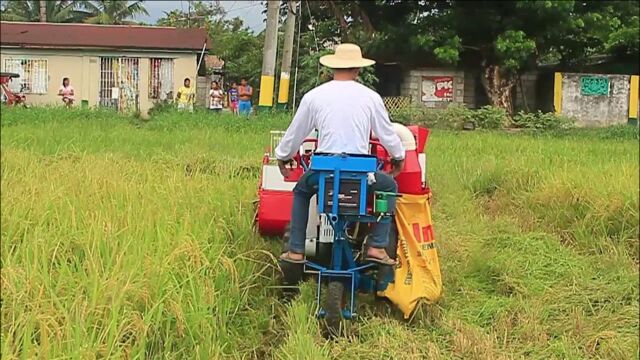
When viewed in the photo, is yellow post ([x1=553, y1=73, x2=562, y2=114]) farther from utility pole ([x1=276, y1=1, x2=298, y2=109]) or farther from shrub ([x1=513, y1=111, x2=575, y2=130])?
utility pole ([x1=276, y1=1, x2=298, y2=109])

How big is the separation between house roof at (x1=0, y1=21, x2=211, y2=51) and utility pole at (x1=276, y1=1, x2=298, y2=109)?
8.76m

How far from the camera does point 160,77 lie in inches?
154

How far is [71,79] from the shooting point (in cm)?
336

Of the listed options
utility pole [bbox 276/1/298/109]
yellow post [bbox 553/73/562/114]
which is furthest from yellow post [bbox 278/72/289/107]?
yellow post [bbox 553/73/562/114]

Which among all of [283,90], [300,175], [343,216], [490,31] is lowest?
[343,216]

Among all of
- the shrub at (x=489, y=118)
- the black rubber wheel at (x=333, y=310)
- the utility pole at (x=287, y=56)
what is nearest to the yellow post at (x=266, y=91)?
the utility pole at (x=287, y=56)

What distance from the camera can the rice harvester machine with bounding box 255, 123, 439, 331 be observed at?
3.57 meters

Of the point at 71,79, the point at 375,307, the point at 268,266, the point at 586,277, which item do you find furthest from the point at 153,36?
the point at 586,277

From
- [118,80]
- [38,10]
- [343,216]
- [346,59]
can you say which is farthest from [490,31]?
[38,10]

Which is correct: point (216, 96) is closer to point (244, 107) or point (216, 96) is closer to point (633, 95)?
point (244, 107)

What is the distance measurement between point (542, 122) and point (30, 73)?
15039 mm

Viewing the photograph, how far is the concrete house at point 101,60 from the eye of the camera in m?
2.92

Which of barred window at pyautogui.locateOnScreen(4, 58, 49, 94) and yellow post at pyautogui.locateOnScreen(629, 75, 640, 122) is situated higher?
yellow post at pyautogui.locateOnScreen(629, 75, 640, 122)

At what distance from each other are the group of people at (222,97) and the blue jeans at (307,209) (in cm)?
96
